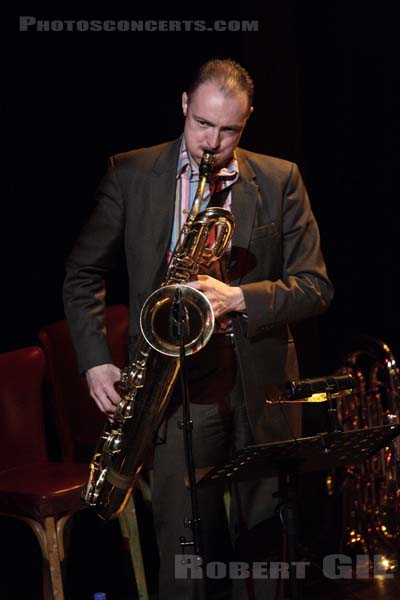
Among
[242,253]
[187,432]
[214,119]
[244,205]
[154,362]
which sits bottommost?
[187,432]

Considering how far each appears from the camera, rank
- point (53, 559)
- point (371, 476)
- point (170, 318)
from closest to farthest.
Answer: point (170, 318) → point (53, 559) → point (371, 476)

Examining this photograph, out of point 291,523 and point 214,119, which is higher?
point 214,119

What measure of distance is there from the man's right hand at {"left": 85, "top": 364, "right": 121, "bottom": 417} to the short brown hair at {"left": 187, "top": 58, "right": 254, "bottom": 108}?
811mm

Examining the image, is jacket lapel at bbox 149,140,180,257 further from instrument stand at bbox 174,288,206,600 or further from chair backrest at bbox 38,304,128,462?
chair backrest at bbox 38,304,128,462

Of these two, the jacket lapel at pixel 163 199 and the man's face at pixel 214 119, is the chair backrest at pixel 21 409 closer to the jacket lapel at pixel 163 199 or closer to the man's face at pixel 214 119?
the jacket lapel at pixel 163 199

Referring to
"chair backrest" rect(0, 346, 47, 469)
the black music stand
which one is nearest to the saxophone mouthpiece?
the black music stand

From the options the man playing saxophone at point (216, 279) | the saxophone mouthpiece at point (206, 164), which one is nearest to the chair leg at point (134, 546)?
the man playing saxophone at point (216, 279)

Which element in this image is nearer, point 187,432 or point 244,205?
point 187,432

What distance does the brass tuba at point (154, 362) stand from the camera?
2.70m

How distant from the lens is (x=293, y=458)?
2.57 m

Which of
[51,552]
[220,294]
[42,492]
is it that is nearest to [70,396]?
[42,492]

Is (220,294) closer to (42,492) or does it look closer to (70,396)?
(42,492)

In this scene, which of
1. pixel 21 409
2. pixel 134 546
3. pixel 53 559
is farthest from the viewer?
pixel 21 409

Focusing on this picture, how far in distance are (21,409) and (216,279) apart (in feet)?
4.13
